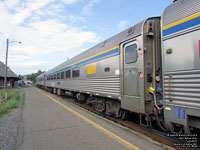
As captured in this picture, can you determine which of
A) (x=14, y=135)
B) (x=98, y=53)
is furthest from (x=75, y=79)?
(x=14, y=135)

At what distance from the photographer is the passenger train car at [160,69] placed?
3.07 metres

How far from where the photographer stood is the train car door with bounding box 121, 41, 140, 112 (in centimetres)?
437

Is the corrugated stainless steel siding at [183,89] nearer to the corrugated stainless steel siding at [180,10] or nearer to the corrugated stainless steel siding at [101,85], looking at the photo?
the corrugated stainless steel siding at [180,10]

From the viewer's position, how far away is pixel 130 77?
15.3 feet

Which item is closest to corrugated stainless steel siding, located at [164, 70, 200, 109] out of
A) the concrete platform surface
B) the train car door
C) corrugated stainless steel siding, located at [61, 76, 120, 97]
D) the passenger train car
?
the passenger train car

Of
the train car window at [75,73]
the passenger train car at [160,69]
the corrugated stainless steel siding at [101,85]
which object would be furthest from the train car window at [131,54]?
the train car window at [75,73]

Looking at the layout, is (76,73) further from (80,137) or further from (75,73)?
(80,137)

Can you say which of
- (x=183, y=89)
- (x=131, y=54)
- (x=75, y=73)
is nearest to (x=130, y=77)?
(x=131, y=54)

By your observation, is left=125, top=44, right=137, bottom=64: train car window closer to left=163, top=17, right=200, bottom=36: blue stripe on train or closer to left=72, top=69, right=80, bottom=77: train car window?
left=163, top=17, right=200, bottom=36: blue stripe on train

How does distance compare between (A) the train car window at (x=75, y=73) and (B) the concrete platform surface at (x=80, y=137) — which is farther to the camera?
(A) the train car window at (x=75, y=73)

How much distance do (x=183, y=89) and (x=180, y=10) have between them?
6.01 feet

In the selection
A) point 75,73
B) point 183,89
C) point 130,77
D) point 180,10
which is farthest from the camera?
point 75,73

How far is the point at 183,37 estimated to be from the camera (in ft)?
10.6

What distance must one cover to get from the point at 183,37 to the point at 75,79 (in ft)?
24.1
